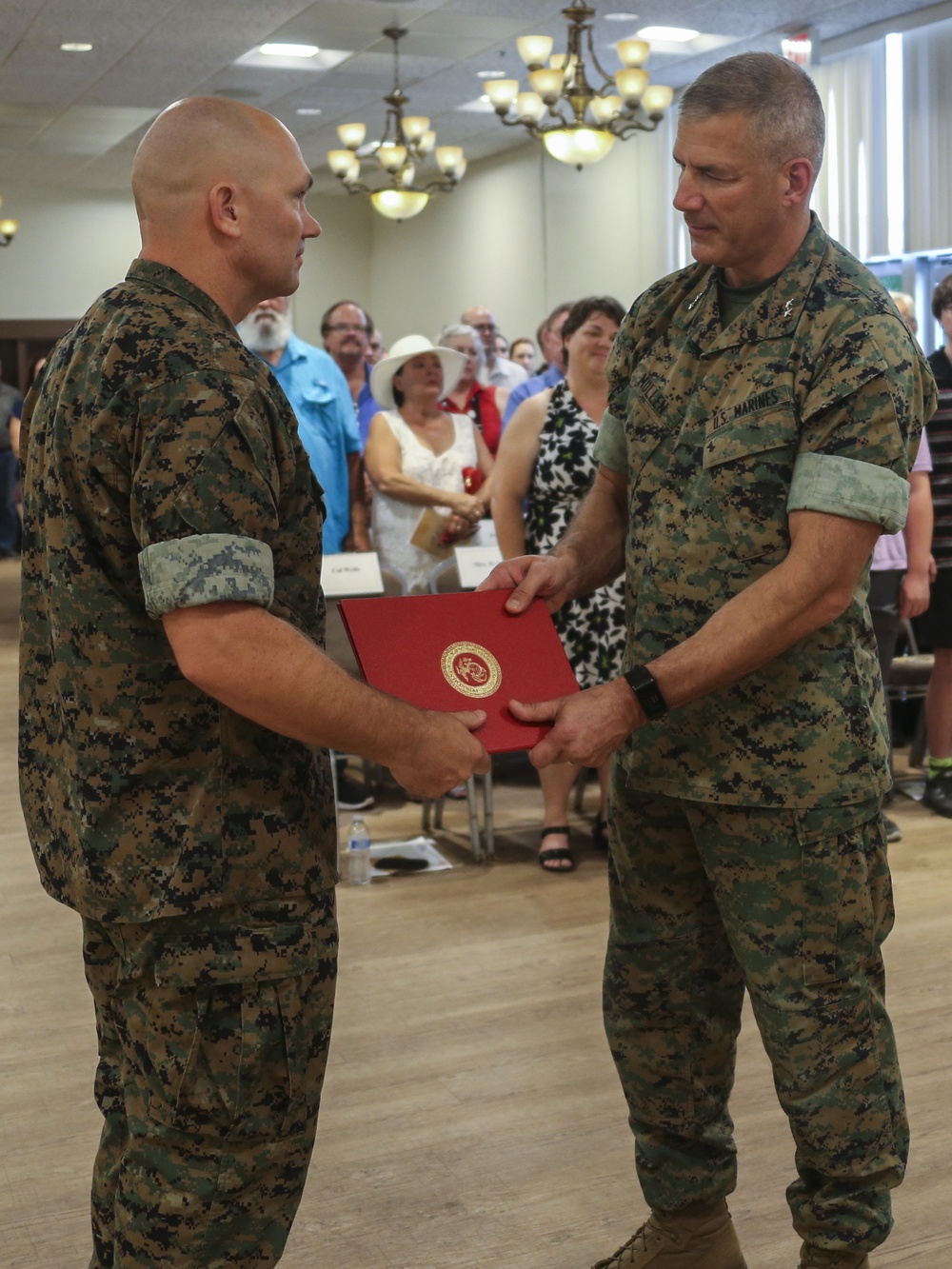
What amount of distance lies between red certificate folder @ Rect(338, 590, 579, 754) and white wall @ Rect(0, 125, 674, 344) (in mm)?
11033

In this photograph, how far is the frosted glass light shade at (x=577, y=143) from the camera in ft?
26.0

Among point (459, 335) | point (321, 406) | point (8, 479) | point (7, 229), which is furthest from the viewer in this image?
point (7, 229)

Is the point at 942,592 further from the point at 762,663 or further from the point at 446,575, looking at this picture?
the point at 762,663

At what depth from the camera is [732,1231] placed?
221 centimetres

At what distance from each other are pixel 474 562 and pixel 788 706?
315 cm

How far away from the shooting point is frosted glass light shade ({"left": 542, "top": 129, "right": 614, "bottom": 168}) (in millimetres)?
7926

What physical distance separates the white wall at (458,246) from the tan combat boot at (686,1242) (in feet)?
36.4

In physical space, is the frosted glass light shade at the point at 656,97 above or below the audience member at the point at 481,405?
above

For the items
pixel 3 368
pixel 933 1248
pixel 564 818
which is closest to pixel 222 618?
pixel 933 1248

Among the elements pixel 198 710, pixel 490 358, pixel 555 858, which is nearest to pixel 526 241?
pixel 490 358

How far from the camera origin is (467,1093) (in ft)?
9.57

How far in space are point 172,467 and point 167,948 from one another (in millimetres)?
527

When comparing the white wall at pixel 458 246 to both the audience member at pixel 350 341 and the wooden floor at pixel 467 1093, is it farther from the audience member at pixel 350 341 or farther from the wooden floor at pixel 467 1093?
the wooden floor at pixel 467 1093

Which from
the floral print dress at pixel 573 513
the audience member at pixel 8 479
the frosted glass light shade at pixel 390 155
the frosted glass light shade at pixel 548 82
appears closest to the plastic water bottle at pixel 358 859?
the floral print dress at pixel 573 513
